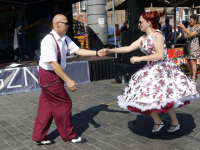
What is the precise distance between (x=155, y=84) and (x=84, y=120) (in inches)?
72.0

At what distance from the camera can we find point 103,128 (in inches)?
173

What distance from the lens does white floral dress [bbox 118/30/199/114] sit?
11.2 ft

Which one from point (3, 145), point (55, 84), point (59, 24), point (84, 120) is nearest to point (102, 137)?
point (84, 120)

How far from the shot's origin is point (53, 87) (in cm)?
356

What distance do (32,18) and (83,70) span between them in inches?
219

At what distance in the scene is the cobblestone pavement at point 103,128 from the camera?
373 centimetres

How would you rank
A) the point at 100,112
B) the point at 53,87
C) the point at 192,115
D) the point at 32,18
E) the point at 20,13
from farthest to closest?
the point at 32,18
the point at 20,13
the point at 100,112
the point at 192,115
the point at 53,87

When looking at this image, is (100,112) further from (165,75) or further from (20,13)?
(20,13)

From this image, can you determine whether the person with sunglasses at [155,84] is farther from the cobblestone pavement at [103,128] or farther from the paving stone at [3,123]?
the paving stone at [3,123]

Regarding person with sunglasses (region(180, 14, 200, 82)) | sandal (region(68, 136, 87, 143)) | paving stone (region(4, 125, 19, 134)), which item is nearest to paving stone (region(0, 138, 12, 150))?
paving stone (region(4, 125, 19, 134))

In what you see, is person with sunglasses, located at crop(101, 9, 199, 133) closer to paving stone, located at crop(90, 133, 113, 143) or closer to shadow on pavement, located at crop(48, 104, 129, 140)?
paving stone, located at crop(90, 133, 113, 143)

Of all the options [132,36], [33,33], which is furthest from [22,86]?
[33,33]

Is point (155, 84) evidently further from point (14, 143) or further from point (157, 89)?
point (14, 143)

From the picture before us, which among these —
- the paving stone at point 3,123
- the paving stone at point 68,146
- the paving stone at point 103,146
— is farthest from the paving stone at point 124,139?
the paving stone at point 3,123
